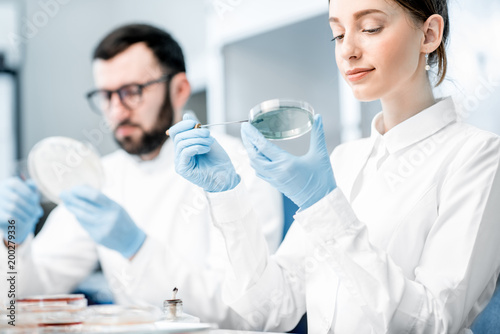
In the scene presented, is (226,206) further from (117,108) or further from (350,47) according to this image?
(117,108)

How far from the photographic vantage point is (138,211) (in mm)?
A: 1909

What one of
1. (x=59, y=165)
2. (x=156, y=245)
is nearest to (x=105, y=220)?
(x=156, y=245)

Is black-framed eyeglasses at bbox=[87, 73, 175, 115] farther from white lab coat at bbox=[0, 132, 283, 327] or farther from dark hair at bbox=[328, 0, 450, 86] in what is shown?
dark hair at bbox=[328, 0, 450, 86]

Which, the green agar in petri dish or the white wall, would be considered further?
the white wall

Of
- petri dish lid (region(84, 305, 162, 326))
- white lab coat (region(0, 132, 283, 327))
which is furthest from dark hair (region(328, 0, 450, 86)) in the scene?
petri dish lid (region(84, 305, 162, 326))

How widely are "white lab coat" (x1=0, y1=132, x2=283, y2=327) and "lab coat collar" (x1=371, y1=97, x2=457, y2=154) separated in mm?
534

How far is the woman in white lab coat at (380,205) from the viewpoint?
0.99 metres

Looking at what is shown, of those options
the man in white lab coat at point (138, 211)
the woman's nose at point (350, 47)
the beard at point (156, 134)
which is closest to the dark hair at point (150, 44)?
the man in white lab coat at point (138, 211)

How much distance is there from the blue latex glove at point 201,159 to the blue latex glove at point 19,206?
772 mm

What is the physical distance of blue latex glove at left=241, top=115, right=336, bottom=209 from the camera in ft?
3.34

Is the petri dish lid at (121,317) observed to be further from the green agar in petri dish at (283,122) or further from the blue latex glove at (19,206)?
the blue latex glove at (19,206)

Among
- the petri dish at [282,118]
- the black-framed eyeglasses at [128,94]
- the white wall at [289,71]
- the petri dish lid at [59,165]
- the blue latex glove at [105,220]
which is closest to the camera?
the petri dish at [282,118]

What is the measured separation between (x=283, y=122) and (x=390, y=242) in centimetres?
33

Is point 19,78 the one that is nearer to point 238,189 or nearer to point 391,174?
point 238,189
